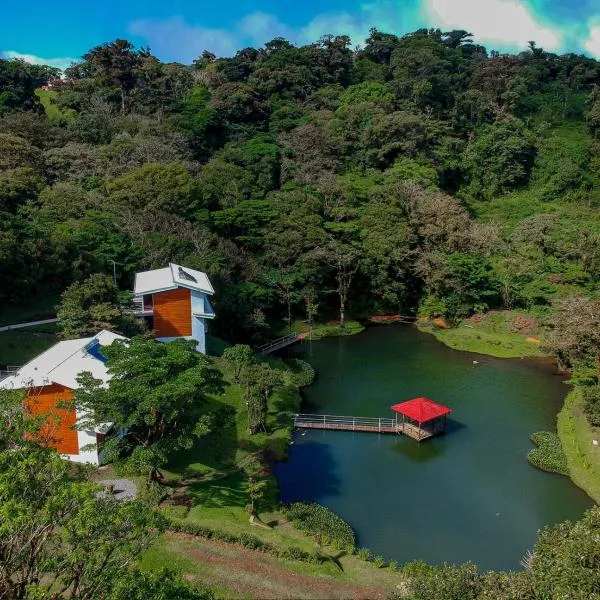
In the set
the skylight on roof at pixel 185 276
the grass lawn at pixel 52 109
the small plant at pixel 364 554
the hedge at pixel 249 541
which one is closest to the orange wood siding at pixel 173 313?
the skylight on roof at pixel 185 276

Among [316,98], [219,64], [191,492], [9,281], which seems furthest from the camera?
[219,64]

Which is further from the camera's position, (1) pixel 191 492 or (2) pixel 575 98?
(2) pixel 575 98

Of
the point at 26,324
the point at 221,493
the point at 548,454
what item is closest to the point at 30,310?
the point at 26,324

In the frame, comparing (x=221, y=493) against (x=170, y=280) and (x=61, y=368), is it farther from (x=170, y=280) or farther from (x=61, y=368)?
(x=170, y=280)

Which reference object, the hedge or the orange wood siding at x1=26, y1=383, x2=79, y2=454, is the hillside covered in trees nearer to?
the orange wood siding at x1=26, y1=383, x2=79, y2=454

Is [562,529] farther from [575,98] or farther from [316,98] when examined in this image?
[575,98]

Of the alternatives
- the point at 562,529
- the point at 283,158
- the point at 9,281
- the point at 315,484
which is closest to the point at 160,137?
the point at 283,158

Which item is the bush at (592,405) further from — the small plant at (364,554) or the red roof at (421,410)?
the small plant at (364,554)
